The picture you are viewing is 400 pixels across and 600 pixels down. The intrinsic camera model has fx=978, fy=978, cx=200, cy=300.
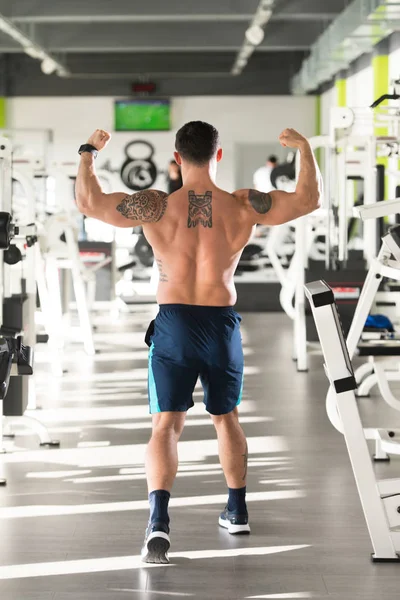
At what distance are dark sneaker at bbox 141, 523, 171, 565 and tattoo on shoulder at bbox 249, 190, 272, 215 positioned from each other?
3.62 ft

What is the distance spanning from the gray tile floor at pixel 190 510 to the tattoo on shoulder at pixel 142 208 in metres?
1.15

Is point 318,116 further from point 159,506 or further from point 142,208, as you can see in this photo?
point 159,506

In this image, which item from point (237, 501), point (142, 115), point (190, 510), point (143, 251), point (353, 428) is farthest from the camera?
point (142, 115)

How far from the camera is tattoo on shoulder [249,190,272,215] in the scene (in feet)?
10.9

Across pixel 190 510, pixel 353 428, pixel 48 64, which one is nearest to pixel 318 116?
pixel 48 64

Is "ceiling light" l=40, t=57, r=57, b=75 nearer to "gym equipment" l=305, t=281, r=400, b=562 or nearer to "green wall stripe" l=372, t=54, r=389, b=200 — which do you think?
"green wall stripe" l=372, t=54, r=389, b=200

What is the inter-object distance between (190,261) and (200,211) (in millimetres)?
174

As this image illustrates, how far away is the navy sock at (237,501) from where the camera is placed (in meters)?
3.54

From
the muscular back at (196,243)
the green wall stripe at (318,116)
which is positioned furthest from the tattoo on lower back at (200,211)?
the green wall stripe at (318,116)

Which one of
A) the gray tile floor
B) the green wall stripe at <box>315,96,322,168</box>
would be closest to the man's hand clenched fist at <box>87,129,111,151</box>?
the gray tile floor

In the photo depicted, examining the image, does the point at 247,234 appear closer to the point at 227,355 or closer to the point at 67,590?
the point at 227,355

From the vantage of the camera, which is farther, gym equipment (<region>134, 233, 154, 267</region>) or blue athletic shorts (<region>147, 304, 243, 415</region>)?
gym equipment (<region>134, 233, 154, 267</region>)

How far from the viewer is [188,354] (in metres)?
3.29

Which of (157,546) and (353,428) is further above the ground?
(353,428)
